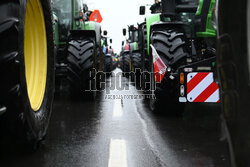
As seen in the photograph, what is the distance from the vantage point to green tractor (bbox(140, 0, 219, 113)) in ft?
15.7

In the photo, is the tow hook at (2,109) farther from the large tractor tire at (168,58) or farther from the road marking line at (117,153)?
the large tractor tire at (168,58)

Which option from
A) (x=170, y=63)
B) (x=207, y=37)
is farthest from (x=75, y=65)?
(x=207, y=37)

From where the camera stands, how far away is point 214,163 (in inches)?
131

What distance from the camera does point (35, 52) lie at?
3602 millimetres

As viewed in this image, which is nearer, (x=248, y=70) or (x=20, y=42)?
(x=248, y=70)

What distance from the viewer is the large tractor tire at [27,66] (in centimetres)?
234

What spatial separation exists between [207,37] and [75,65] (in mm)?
2962

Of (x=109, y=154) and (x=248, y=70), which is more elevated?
(x=248, y=70)

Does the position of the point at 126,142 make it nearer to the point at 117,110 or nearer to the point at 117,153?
the point at 117,153

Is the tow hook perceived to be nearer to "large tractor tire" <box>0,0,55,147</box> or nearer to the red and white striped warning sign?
"large tractor tire" <box>0,0,55,147</box>

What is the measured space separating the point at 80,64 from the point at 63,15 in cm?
152

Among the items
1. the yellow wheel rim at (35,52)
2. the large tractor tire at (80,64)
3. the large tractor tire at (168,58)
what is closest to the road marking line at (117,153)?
the yellow wheel rim at (35,52)

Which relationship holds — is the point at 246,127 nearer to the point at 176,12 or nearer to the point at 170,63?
the point at 170,63

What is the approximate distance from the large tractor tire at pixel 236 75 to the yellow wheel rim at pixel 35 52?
80.3 inches
